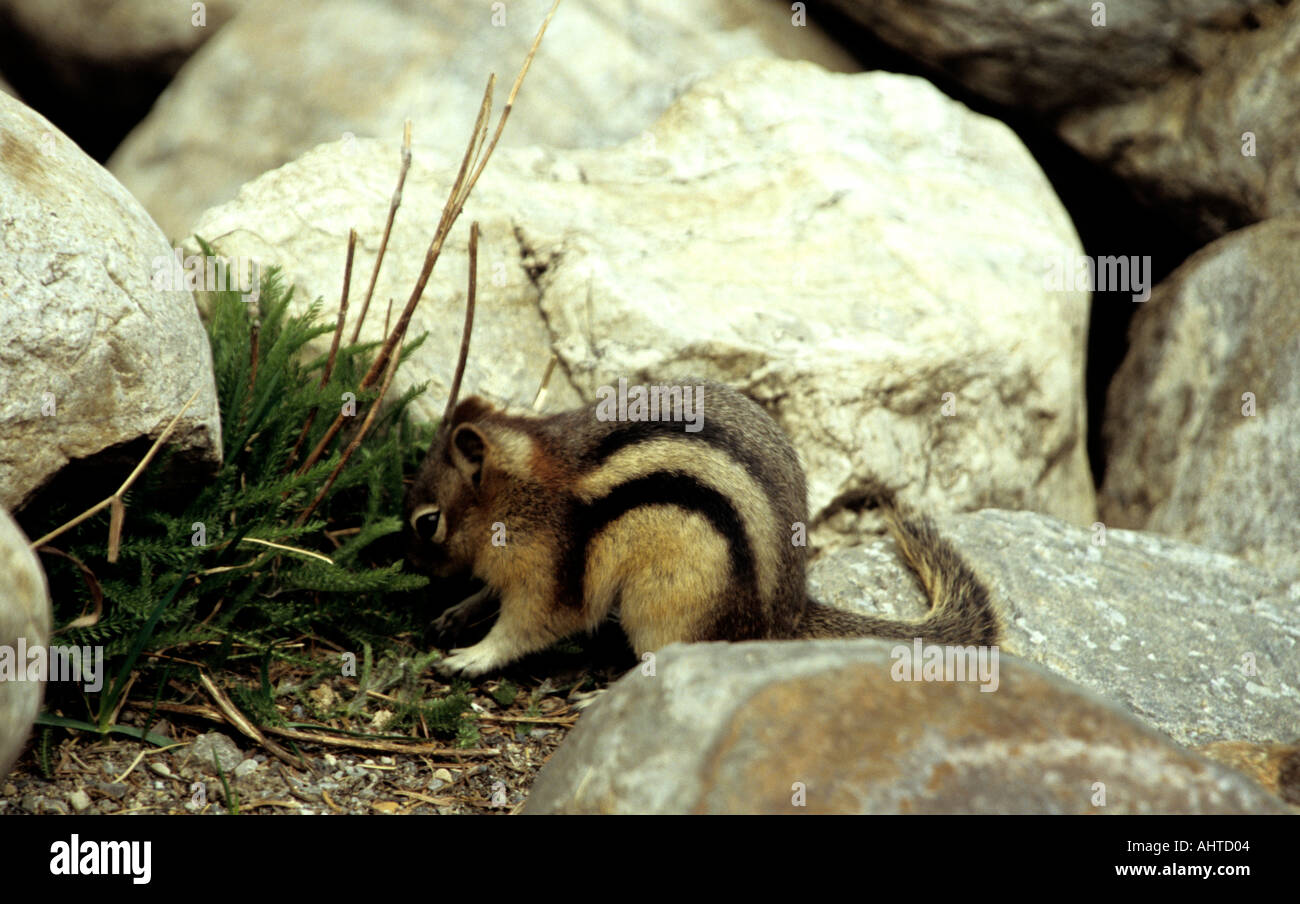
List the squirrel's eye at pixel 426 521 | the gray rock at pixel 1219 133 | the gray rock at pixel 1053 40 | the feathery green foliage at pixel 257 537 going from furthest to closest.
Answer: the gray rock at pixel 1053 40, the gray rock at pixel 1219 133, the squirrel's eye at pixel 426 521, the feathery green foliage at pixel 257 537

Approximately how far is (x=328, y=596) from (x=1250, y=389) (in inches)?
194

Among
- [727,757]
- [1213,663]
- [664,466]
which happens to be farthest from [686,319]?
[727,757]

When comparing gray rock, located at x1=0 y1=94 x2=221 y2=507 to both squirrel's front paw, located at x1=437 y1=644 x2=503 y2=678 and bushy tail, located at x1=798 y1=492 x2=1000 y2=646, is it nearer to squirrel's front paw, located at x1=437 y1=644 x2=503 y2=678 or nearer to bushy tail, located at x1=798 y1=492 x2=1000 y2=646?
squirrel's front paw, located at x1=437 y1=644 x2=503 y2=678

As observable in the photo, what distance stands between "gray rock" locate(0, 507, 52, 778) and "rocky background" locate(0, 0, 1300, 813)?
803mm

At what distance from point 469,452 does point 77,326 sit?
1.50 m

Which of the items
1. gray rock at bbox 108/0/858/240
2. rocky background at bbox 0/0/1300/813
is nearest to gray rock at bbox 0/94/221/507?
rocky background at bbox 0/0/1300/813

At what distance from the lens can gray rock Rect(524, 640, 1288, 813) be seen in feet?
8.13

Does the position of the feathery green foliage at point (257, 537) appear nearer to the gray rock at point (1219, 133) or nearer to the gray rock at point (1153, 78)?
the gray rock at point (1153, 78)

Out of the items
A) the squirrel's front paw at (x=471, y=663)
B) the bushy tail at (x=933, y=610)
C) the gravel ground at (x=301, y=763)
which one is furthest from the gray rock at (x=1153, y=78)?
the gravel ground at (x=301, y=763)

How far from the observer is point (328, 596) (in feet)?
14.4

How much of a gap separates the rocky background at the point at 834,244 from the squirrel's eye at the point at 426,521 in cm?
80

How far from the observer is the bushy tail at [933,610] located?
4.43 metres
